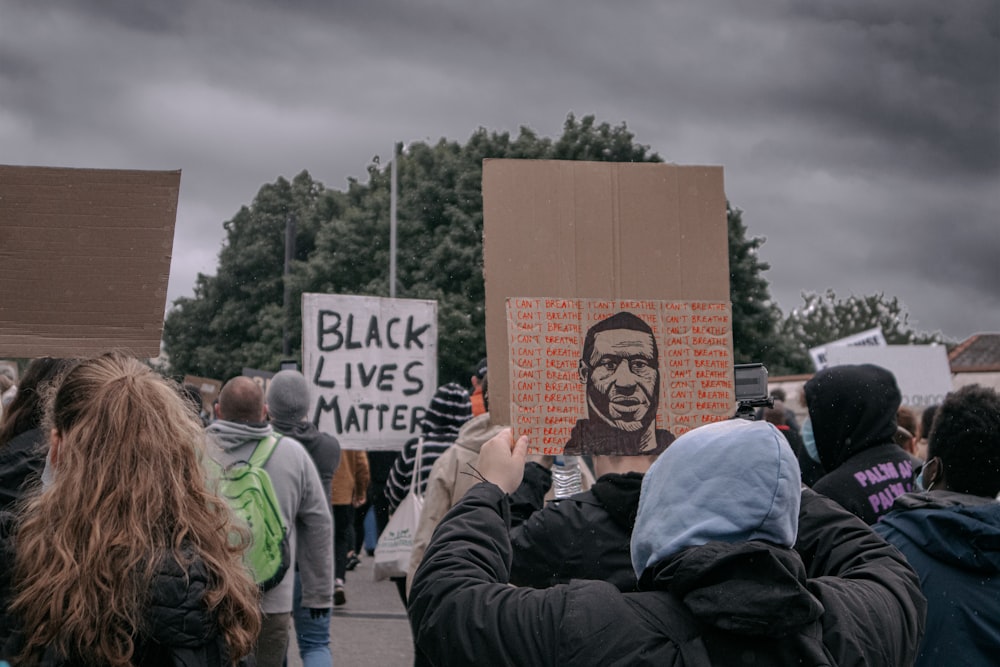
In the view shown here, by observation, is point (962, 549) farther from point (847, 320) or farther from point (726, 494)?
point (847, 320)

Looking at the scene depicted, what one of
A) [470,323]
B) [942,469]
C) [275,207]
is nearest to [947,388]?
[942,469]

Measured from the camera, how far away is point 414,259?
102 ft

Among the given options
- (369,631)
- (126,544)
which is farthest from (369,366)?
(126,544)

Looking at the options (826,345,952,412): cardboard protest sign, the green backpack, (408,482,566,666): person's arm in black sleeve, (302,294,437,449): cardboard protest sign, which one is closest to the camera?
(408,482,566,666): person's arm in black sleeve

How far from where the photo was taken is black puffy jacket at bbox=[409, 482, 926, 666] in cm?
166

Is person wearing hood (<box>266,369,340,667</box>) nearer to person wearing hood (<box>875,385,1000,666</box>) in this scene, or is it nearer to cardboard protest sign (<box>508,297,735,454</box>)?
cardboard protest sign (<box>508,297,735,454</box>)

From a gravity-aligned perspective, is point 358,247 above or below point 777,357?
above

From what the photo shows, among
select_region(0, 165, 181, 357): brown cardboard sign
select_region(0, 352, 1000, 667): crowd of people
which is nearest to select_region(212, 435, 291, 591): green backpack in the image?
select_region(0, 352, 1000, 667): crowd of people

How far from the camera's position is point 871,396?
3.88m

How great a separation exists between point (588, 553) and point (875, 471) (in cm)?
150

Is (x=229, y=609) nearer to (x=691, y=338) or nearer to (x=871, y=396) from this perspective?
(x=691, y=338)

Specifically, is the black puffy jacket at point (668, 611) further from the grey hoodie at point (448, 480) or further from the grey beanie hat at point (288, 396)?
the grey beanie hat at point (288, 396)

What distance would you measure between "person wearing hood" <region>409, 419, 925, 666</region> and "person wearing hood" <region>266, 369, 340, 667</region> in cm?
310

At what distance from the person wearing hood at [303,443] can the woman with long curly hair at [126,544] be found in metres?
2.48
